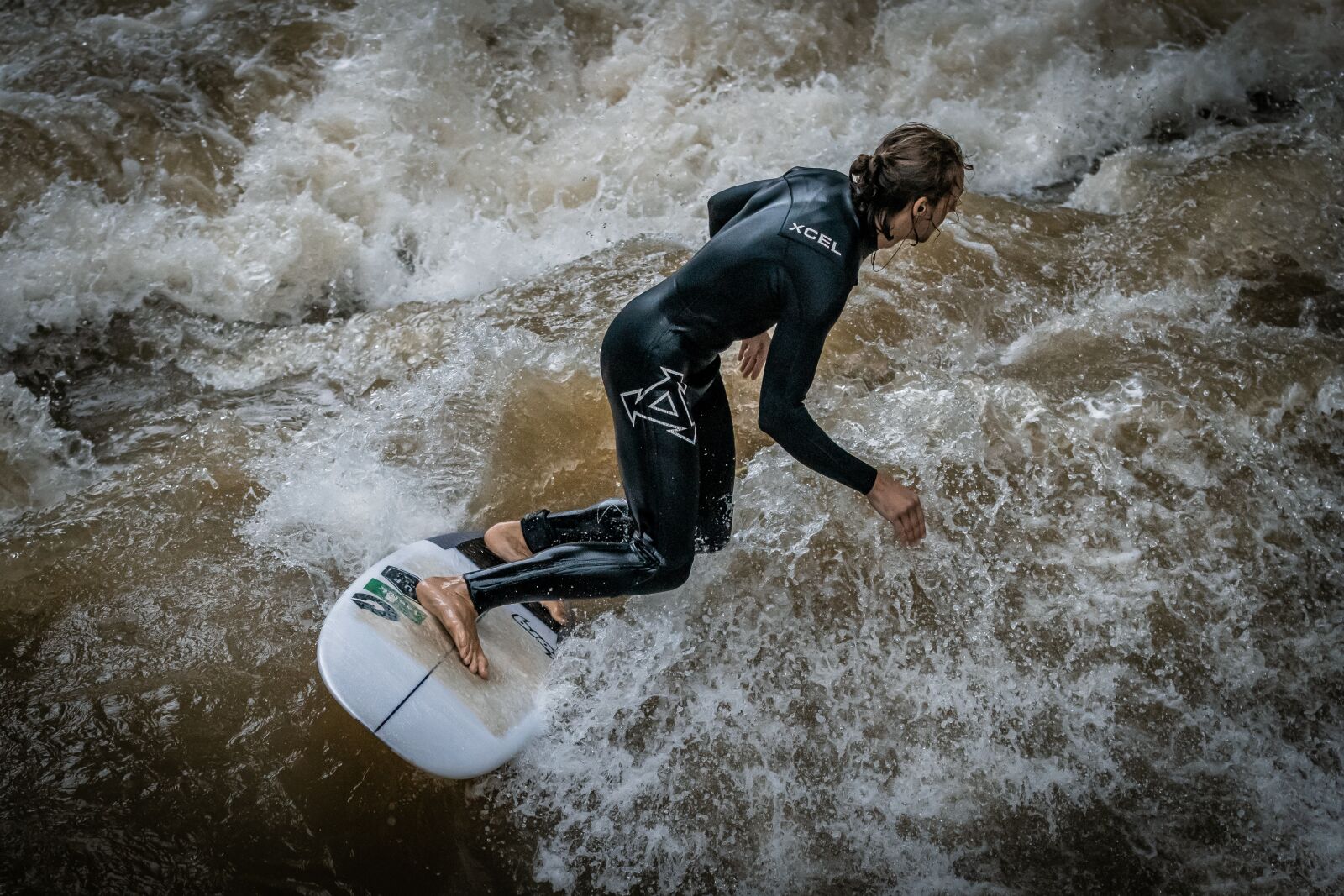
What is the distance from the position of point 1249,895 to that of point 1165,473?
1180 mm

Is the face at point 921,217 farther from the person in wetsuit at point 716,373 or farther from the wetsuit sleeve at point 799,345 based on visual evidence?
the wetsuit sleeve at point 799,345

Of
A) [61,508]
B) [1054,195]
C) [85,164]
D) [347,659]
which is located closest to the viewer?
[347,659]

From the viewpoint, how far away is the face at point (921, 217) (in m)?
2.13

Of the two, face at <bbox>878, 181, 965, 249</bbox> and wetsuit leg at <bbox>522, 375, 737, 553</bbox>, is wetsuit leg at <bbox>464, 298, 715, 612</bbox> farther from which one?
face at <bbox>878, 181, 965, 249</bbox>

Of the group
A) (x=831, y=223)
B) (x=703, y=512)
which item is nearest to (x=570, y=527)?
(x=703, y=512)

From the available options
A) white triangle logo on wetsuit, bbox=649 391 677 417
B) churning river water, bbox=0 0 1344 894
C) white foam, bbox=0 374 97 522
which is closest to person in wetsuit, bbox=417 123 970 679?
white triangle logo on wetsuit, bbox=649 391 677 417

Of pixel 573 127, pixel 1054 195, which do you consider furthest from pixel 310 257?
pixel 1054 195

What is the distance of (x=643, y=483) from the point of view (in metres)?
2.45

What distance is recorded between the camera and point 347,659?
2521mm

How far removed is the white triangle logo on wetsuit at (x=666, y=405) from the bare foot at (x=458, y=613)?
0.67 m

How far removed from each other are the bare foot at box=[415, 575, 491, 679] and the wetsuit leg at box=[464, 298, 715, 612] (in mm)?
94

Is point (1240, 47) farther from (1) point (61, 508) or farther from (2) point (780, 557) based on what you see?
(1) point (61, 508)

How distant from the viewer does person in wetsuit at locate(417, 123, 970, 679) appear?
212cm

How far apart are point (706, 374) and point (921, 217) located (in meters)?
0.65
